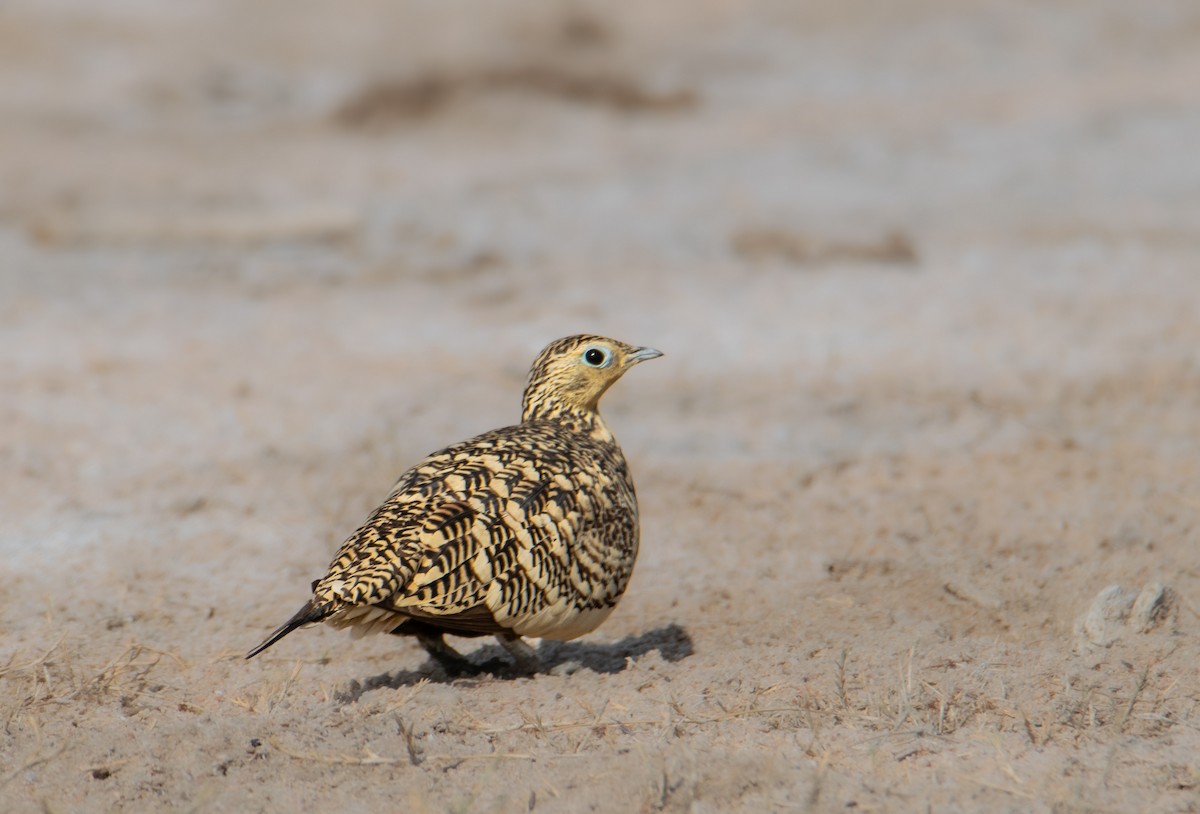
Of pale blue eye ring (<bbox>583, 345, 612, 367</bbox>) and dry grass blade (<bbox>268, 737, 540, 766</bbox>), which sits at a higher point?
pale blue eye ring (<bbox>583, 345, 612, 367</bbox>)

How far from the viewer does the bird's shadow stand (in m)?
4.89

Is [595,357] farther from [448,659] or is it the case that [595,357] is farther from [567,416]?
[448,659]

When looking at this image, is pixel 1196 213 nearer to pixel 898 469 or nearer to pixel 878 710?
pixel 898 469

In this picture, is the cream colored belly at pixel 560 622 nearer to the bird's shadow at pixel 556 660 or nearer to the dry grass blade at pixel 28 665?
the bird's shadow at pixel 556 660

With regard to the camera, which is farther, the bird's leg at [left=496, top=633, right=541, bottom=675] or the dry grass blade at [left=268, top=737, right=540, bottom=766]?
the bird's leg at [left=496, top=633, right=541, bottom=675]

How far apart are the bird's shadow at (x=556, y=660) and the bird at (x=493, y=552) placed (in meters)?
0.09

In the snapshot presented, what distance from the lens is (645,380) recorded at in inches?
340

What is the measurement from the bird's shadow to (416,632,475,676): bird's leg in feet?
0.05

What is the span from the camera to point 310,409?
7844 millimetres

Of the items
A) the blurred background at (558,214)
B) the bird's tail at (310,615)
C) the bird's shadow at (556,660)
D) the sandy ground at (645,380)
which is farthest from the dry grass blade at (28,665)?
the blurred background at (558,214)

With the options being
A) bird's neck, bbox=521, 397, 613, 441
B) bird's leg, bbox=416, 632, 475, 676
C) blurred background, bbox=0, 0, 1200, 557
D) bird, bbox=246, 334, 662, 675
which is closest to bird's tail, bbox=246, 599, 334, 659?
bird, bbox=246, 334, 662, 675

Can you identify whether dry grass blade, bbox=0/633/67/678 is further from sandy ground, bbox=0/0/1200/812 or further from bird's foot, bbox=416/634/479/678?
bird's foot, bbox=416/634/479/678

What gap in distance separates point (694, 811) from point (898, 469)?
386 centimetres

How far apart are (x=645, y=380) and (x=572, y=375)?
311cm
